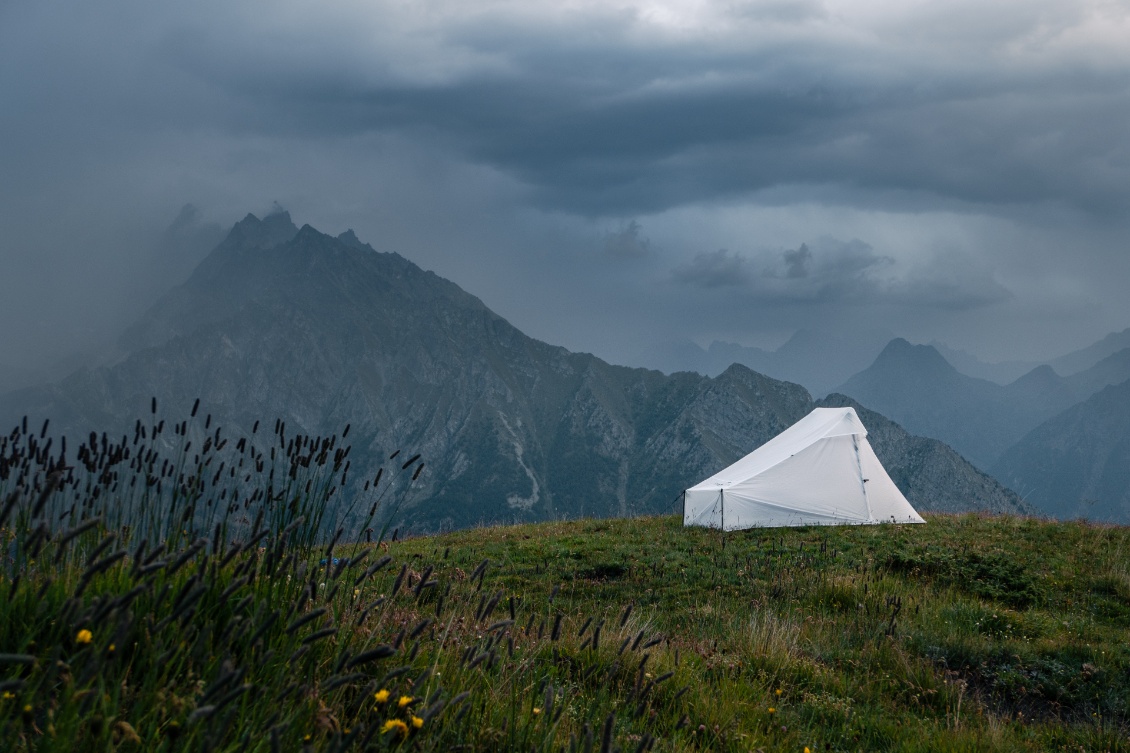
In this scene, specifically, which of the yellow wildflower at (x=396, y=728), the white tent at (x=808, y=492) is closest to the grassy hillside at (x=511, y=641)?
the yellow wildflower at (x=396, y=728)

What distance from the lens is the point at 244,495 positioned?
19.2ft

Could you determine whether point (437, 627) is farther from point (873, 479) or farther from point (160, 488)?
point (873, 479)

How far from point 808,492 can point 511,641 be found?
62.6 ft

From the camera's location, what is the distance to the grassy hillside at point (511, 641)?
293cm

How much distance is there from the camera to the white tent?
2172cm

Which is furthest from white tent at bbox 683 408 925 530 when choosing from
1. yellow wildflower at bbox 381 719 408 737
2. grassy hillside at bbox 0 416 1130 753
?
yellow wildflower at bbox 381 719 408 737

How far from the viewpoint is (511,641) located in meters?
4.61

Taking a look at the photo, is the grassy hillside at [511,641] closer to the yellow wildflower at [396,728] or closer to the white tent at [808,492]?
the yellow wildflower at [396,728]

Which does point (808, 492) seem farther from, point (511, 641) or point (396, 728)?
point (396, 728)

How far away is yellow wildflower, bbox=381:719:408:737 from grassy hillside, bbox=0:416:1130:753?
35 mm

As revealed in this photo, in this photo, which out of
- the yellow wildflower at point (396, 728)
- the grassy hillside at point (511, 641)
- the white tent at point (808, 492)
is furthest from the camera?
the white tent at point (808, 492)

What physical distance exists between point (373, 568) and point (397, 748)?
1.04 meters

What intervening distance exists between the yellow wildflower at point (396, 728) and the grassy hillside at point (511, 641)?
0.04m

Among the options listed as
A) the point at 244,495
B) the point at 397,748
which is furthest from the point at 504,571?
the point at 397,748
